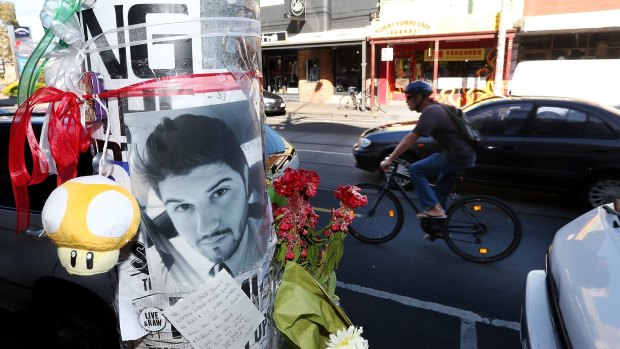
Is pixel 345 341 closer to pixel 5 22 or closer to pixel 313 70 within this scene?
pixel 313 70

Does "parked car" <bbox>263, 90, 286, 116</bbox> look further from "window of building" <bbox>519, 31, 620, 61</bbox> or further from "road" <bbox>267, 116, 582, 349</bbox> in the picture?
"road" <bbox>267, 116, 582, 349</bbox>

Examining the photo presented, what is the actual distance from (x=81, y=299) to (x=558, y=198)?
22.7 feet

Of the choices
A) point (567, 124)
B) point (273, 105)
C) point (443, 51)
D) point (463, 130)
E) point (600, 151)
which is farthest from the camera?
point (443, 51)

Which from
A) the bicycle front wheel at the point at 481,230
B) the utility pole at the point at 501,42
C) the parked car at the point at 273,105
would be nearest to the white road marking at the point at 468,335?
the bicycle front wheel at the point at 481,230

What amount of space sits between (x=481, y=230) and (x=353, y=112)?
50.5ft

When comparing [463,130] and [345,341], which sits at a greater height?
[463,130]

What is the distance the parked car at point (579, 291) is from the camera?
5.68 feet

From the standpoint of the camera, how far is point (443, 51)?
1995 cm

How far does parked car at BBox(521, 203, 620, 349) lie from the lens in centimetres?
173

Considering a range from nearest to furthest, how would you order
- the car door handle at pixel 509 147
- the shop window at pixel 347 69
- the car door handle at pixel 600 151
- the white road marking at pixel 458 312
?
the white road marking at pixel 458 312
the car door handle at pixel 600 151
the car door handle at pixel 509 147
the shop window at pixel 347 69

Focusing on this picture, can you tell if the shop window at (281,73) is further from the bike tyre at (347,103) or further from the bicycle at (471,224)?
the bicycle at (471,224)

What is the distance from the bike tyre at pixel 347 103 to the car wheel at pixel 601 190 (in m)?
15.1

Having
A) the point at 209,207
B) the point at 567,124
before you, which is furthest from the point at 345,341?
the point at 567,124

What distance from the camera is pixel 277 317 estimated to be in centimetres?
163
